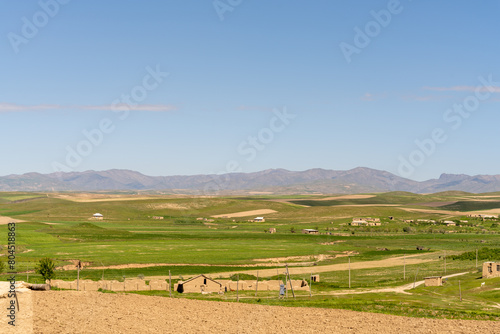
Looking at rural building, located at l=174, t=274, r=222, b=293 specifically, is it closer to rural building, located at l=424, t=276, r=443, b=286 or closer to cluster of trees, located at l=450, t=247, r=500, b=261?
rural building, located at l=424, t=276, r=443, b=286

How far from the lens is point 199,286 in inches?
2562

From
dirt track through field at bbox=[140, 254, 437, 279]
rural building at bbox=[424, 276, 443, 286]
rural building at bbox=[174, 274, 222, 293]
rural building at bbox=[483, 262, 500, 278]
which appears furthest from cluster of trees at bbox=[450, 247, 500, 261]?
rural building at bbox=[174, 274, 222, 293]

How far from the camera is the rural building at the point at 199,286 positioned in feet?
213

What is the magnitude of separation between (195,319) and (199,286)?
22.8m

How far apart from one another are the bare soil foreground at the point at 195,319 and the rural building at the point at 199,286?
49.6 feet

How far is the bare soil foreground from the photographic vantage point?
125 feet

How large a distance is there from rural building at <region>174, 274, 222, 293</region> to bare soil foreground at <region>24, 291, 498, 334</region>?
15.1m

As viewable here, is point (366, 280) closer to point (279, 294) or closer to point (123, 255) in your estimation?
point (279, 294)

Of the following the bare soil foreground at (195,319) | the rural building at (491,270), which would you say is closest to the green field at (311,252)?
the rural building at (491,270)

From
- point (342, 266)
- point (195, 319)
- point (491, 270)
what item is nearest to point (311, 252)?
point (342, 266)

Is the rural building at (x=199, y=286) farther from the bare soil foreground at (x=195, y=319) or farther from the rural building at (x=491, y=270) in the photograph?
the rural building at (x=491, y=270)

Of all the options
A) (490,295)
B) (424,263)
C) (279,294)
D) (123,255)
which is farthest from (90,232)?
(490,295)

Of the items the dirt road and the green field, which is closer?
the green field

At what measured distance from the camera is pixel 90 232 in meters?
160
